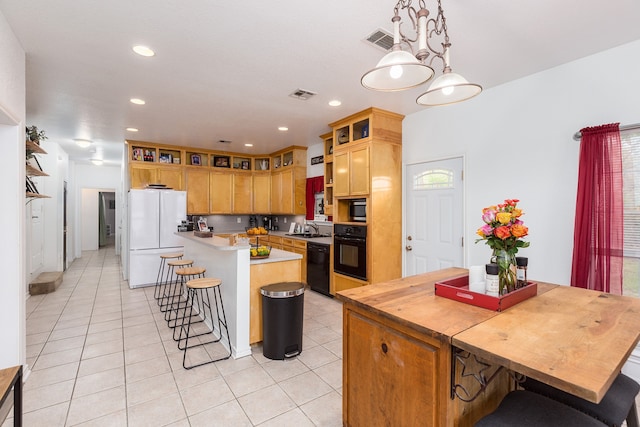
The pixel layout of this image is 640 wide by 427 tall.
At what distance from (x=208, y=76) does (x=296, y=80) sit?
Result: 2.83 feet

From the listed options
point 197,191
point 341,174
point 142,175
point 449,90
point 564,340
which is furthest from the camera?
point 197,191

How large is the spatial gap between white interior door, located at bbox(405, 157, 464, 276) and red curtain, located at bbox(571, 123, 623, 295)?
1.14 metres

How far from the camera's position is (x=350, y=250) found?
14.1 feet

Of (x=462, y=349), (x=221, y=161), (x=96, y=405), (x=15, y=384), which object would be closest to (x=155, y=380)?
(x=96, y=405)

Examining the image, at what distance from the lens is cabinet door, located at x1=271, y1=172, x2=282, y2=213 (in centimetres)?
657

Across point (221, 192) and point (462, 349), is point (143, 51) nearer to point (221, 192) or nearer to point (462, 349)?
point (462, 349)

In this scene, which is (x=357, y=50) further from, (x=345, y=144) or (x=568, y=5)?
(x=345, y=144)

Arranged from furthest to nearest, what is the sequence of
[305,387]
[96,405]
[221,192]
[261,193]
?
[261,193]
[221,192]
[305,387]
[96,405]

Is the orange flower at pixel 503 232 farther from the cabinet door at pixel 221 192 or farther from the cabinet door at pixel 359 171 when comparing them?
the cabinet door at pixel 221 192

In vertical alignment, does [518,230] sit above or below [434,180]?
below

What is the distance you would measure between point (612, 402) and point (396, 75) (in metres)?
1.82

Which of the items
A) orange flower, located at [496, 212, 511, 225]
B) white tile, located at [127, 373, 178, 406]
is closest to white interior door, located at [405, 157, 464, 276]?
orange flower, located at [496, 212, 511, 225]

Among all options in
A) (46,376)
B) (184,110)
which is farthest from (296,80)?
(46,376)

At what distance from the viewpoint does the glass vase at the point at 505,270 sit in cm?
163
